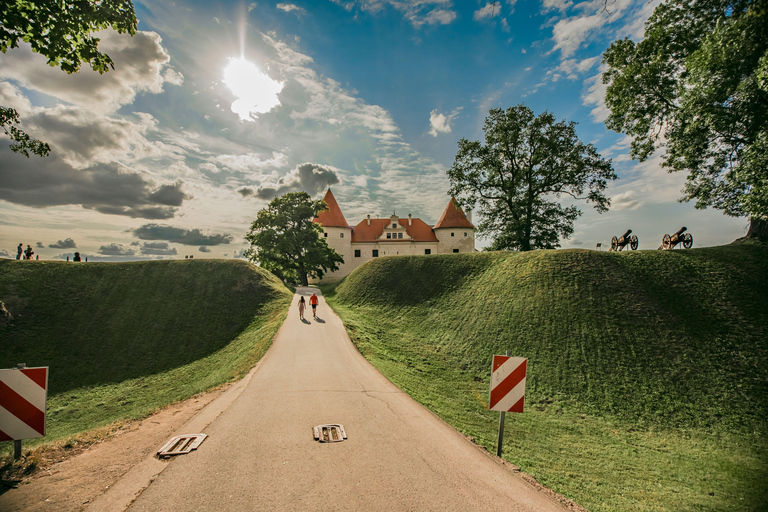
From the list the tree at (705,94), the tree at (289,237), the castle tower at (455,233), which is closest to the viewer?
the tree at (705,94)

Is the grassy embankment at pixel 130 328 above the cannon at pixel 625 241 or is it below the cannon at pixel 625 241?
below

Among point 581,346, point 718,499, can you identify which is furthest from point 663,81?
point 718,499

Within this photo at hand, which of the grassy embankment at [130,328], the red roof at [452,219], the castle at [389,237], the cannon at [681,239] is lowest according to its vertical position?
the grassy embankment at [130,328]

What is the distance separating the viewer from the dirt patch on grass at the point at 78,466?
3.85 m

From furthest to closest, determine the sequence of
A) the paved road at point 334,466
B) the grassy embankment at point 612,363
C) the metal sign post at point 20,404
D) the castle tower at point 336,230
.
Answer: the castle tower at point 336,230, the grassy embankment at point 612,363, the metal sign post at point 20,404, the paved road at point 334,466

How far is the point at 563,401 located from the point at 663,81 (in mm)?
21108

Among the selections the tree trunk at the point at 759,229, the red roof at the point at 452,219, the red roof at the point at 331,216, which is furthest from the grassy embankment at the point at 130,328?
the red roof at the point at 452,219

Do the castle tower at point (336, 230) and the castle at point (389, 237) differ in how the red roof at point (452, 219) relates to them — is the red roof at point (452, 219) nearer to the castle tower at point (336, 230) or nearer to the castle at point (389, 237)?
the castle at point (389, 237)

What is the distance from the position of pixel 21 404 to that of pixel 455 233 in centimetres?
5158

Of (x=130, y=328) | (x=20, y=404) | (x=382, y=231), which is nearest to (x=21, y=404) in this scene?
(x=20, y=404)

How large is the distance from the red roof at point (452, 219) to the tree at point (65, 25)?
4867 cm

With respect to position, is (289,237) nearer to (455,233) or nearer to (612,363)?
(455,233)

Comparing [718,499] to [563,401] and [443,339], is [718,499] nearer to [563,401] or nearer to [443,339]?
[563,401]

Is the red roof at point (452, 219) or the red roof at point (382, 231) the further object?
the red roof at point (382, 231)
